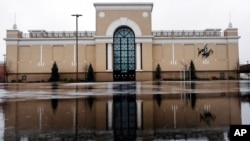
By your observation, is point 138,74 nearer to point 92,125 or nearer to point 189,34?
point 189,34

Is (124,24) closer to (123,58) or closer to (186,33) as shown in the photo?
(123,58)

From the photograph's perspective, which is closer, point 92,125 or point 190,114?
point 92,125

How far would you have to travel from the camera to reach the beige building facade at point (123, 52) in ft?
172

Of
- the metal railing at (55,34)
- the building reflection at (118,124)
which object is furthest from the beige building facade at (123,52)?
the building reflection at (118,124)

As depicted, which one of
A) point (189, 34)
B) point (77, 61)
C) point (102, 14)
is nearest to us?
point (77, 61)

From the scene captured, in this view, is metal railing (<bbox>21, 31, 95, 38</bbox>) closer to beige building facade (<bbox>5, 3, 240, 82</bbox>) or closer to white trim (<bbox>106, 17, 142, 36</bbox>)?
beige building facade (<bbox>5, 3, 240, 82</bbox>)

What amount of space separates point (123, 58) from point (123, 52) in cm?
114

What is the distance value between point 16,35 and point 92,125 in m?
52.5

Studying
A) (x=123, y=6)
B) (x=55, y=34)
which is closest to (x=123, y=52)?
(x=123, y=6)

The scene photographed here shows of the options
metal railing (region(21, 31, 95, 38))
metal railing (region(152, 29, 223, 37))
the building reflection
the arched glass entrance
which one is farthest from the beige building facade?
the building reflection

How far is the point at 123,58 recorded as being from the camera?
2095 inches

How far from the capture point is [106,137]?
5113mm

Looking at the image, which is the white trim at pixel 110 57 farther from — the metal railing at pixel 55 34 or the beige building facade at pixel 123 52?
the metal railing at pixel 55 34

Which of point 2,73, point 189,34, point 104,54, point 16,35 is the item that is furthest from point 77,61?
point 189,34
